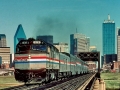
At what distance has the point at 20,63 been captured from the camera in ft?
135

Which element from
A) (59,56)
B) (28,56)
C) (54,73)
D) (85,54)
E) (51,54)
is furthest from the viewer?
(85,54)

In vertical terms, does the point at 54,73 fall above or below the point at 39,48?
below

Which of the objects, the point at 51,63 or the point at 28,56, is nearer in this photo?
the point at 28,56

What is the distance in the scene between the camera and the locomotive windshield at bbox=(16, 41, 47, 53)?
41575mm

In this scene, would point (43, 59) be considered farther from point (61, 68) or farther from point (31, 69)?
point (61, 68)

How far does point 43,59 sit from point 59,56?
43.5 feet

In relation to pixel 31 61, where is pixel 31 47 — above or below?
above

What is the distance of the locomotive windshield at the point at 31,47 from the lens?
41.6 m

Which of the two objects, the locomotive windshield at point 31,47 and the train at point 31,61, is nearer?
the train at point 31,61

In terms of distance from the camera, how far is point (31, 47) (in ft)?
137

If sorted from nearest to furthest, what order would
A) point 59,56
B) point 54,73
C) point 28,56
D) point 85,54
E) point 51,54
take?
point 28,56
point 51,54
point 54,73
point 59,56
point 85,54

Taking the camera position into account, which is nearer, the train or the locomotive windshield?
the train

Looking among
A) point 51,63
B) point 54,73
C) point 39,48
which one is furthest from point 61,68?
point 39,48

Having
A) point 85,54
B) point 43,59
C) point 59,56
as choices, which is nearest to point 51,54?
point 43,59
